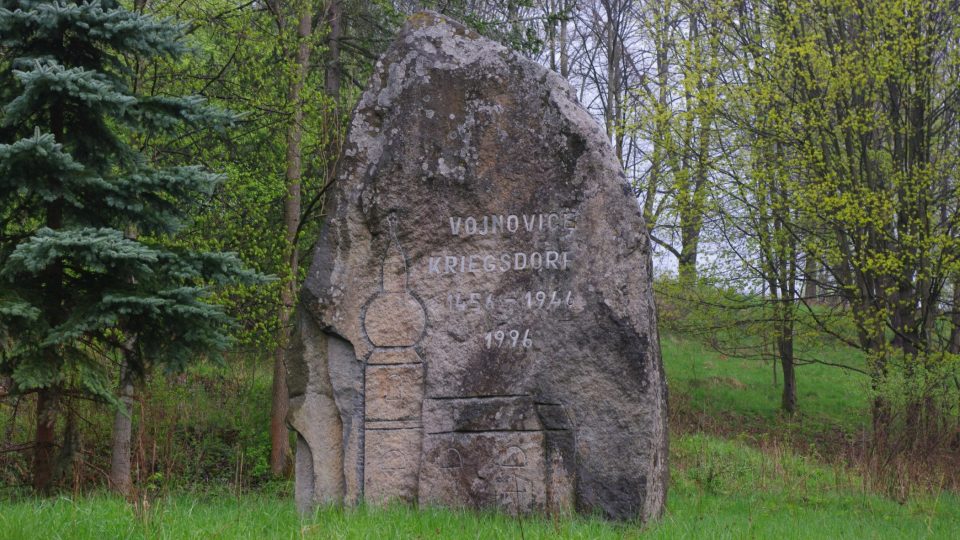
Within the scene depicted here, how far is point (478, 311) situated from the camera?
631 centimetres

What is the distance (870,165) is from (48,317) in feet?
39.0

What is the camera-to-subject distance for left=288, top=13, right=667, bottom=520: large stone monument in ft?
20.0

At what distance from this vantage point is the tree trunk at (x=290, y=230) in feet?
35.5

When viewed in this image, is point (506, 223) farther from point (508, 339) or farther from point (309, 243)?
point (309, 243)

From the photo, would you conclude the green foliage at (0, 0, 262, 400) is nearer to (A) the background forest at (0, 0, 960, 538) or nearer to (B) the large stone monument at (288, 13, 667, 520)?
(A) the background forest at (0, 0, 960, 538)

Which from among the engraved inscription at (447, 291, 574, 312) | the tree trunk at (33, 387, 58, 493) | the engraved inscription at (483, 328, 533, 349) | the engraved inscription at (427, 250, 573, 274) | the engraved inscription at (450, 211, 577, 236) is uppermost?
the engraved inscription at (450, 211, 577, 236)

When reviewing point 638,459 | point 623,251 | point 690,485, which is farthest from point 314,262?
point 690,485

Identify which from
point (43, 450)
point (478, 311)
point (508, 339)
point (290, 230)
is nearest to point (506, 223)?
point (478, 311)

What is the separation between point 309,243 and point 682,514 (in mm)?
7253

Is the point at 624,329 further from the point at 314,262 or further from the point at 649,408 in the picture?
the point at 314,262

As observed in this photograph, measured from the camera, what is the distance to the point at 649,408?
6078mm

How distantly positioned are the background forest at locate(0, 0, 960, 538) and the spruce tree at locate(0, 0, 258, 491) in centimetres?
2

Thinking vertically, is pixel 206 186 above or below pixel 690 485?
above

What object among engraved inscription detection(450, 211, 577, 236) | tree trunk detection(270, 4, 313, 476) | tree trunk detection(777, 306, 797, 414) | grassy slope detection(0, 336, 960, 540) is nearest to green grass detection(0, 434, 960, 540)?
grassy slope detection(0, 336, 960, 540)
